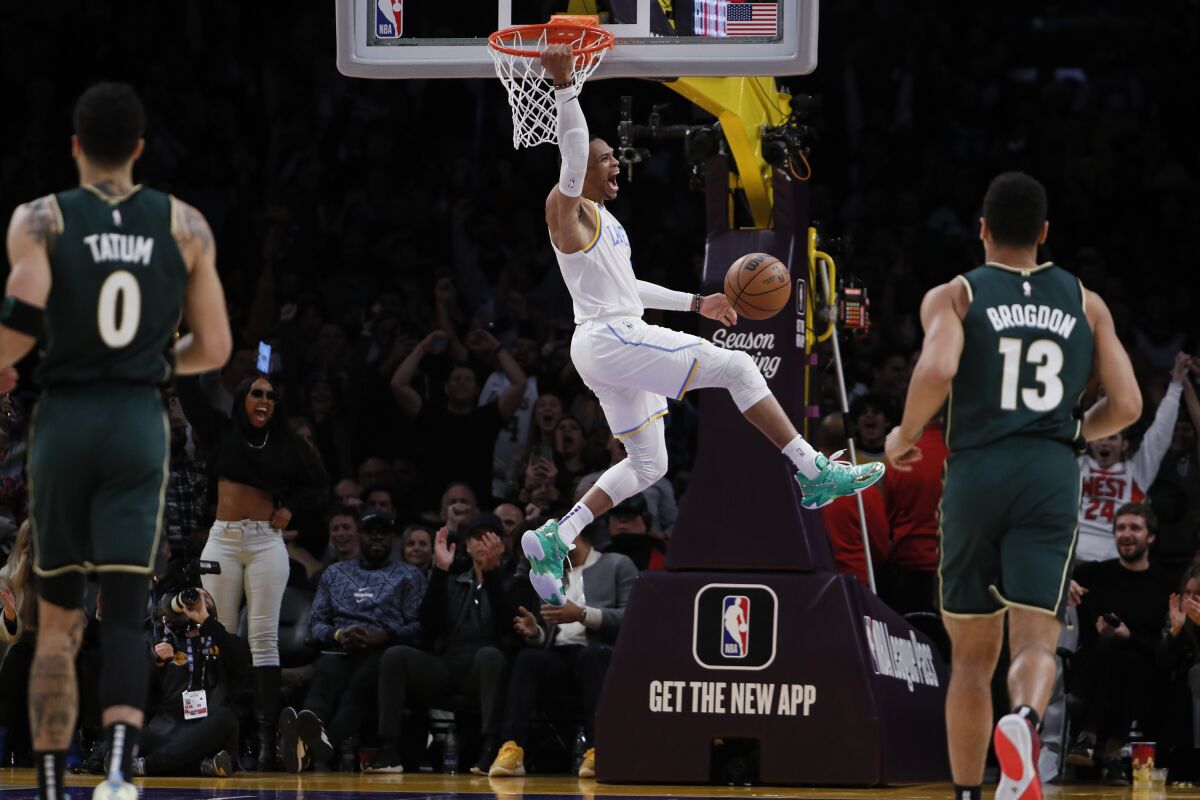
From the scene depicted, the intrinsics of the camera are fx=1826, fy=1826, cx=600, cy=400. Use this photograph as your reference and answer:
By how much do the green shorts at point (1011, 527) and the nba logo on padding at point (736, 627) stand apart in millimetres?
3720

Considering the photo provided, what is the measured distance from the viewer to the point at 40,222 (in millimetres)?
A: 6457

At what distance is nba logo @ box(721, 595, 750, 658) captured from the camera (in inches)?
425

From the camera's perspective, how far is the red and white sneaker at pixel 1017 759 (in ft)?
21.5

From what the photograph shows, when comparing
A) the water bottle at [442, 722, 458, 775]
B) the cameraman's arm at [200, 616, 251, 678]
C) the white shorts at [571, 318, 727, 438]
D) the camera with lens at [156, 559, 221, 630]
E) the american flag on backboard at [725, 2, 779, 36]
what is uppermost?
the american flag on backboard at [725, 2, 779, 36]

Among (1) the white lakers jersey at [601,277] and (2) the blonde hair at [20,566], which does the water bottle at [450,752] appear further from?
(1) the white lakers jersey at [601,277]

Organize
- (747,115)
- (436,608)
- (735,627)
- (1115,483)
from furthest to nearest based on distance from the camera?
(1115,483) < (436,608) < (747,115) < (735,627)

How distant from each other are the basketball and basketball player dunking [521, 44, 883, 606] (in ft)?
0.50

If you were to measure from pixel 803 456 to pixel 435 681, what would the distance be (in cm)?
460

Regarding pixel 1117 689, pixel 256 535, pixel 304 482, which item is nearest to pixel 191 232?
pixel 256 535

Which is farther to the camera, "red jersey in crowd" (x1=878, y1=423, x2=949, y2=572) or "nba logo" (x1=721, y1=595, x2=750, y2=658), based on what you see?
"red jersey in crowd" (x1=878, y1=423, x2=949, y2=572)

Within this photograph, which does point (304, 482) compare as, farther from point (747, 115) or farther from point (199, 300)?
point (199, 300)

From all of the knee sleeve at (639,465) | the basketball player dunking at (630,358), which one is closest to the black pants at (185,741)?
the basketball player dunking at (630,358)

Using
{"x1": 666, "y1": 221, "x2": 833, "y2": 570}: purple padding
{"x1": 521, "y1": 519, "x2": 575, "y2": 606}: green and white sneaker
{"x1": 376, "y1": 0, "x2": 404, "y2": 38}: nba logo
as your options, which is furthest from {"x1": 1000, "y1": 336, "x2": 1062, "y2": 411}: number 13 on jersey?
{"x1": 376, "y1": 0, "x2": 404, "y2": 38}: nba logo

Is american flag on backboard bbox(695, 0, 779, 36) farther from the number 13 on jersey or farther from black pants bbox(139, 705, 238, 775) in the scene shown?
black pants bbox(139, 705, 238, 775)
